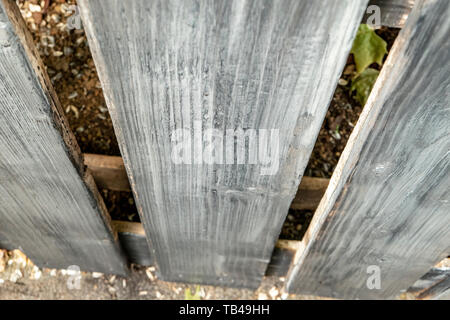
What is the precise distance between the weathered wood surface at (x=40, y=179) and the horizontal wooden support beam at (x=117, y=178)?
5.1 inches

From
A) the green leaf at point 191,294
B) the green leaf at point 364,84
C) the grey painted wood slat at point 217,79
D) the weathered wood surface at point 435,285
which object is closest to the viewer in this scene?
the grey painted wood slat at point 217,79

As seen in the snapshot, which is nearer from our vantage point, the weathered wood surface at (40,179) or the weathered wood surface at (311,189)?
the weathered wood surface at (40,179)

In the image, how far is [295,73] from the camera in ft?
2.57

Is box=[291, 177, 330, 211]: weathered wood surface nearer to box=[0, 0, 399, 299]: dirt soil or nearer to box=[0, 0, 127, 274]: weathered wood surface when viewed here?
box=[0, 0, 399, 299]: dirt soil

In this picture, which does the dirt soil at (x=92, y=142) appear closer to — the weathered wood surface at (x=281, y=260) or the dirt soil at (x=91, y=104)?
the dirt soil at (x=91, y=104)

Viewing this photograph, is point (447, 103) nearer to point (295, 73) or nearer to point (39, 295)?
point (295, 73)

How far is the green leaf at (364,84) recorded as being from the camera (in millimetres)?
2213

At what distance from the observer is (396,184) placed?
1074mm

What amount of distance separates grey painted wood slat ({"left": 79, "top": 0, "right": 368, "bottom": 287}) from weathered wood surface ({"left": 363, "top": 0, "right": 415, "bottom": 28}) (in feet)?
0.29

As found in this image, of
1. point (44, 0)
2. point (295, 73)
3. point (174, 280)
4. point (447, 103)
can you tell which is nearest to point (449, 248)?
point (447, 103)

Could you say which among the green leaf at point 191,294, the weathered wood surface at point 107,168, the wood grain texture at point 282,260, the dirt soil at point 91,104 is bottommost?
the green leaf at point 191,294

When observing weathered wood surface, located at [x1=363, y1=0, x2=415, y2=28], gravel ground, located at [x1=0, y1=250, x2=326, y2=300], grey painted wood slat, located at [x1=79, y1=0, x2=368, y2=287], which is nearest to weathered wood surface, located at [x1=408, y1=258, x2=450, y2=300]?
gravel ground, located at [x1=0, y1=250, x2=326, y2=300]

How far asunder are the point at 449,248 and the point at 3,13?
141 centimetres

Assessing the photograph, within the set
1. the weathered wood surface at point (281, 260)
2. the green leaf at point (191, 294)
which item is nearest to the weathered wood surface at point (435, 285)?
the weathered wood surface at point (281, 260)
